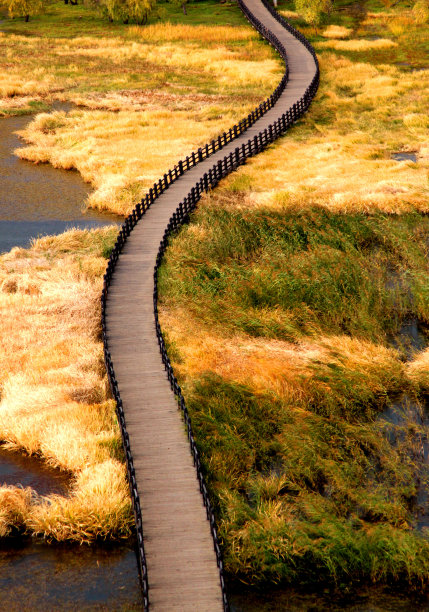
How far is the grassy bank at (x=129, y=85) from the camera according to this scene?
1703 inches

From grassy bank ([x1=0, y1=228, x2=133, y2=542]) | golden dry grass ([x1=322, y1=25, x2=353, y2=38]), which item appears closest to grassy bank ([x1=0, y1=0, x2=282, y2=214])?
golden dry grass ([x1=322, y1=25, x2=353, y2=38])

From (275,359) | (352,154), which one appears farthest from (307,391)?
(352,154)

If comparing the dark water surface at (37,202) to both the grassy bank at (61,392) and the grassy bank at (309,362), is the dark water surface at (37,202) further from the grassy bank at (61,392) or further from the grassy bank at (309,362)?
the grassy bank at (309,362)

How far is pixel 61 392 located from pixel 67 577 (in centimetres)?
624

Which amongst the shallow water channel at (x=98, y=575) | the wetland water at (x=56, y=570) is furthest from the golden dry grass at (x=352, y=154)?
the wetland water at (x=56, y=570)

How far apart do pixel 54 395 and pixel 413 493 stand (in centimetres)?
912

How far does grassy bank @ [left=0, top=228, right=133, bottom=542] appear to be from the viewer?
1533cm

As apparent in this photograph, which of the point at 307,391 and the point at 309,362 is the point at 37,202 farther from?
the point at 307,391

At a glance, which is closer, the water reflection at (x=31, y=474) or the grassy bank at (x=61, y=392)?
the grassy bank at (x=61, y=392)

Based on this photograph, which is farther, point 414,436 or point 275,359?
point 275,359

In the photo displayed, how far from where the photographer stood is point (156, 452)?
16.9 metres

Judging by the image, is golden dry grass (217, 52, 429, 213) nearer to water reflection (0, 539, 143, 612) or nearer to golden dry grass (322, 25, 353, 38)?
golden dry grass (322, 25, 353, 38)

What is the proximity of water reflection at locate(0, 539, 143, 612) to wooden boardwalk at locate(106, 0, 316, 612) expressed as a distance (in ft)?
2.22

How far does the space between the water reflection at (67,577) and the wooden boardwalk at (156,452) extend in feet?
2.22
